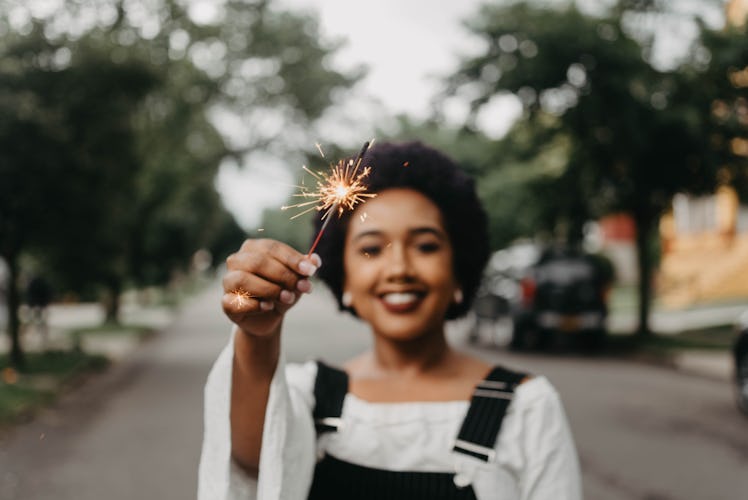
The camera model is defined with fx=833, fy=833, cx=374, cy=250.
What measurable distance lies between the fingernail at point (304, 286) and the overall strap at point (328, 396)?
730 mm

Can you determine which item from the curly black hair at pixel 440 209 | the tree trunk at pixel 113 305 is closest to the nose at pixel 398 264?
the curly black hair at pixel 440 209

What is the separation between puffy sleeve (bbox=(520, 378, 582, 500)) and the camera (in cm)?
176

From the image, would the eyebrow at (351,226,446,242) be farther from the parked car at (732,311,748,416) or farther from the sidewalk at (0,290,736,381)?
the sidewalk at (0,290,736,381)

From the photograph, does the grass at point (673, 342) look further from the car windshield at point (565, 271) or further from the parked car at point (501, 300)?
the parked car at point (501, 300)

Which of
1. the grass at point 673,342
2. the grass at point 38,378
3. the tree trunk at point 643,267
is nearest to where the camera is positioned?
the grass at point 38,378

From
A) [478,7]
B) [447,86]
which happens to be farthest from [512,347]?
[478,7]

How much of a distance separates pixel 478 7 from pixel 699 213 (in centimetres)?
1707

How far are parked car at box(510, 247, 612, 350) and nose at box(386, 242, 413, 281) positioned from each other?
46.9 feet

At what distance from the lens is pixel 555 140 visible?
16.3 meters

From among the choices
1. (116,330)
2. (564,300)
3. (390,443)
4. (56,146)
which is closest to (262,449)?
(390,443)

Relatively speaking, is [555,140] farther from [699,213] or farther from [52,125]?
[699,213]

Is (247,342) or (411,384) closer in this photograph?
(247,342)

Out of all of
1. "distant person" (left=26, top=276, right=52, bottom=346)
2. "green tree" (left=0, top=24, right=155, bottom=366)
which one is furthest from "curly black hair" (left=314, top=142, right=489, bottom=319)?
"distant person" (left=26, top=276, right=52, bottom=346)

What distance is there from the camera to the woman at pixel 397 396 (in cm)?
161
